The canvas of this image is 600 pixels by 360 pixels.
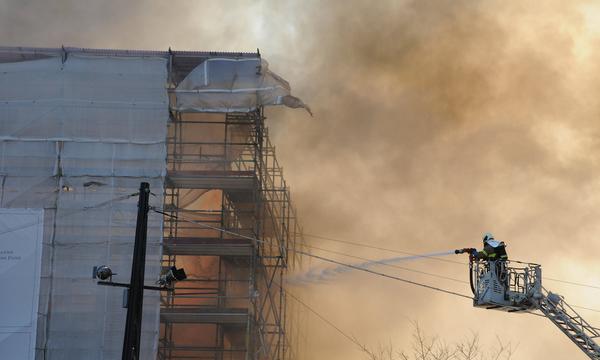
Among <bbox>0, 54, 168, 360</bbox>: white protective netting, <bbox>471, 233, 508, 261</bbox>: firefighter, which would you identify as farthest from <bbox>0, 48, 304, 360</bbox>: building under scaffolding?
<bbox>471, 233, 508, 261</bbox>: firefighter

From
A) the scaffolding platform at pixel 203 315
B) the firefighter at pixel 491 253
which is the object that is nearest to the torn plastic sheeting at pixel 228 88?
the scaffolding platform at pixel 203 315

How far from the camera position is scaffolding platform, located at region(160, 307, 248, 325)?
111ft

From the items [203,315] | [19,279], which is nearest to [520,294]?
[203,315]

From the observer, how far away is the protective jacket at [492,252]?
81.9 feet

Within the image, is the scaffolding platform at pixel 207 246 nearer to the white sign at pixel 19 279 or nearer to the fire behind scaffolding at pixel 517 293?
the white sign at pixel 19 279

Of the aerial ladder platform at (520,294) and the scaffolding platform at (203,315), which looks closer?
the aerial ladder platform at (520,294)

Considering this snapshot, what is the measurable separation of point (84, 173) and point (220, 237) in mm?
4734

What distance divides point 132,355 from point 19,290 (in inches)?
466

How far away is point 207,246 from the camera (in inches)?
1352

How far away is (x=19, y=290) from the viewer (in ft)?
108

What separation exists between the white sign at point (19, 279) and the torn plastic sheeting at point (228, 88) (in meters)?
5.80

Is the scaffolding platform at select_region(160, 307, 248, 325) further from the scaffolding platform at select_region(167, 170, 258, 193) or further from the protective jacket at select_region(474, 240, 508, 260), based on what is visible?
the protective jacket at select_region(474, 240, 508, 260)

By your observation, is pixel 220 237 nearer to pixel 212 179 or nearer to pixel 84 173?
pixel 212 179

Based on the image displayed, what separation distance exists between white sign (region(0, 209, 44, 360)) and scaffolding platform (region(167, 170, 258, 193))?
4.22 metres
